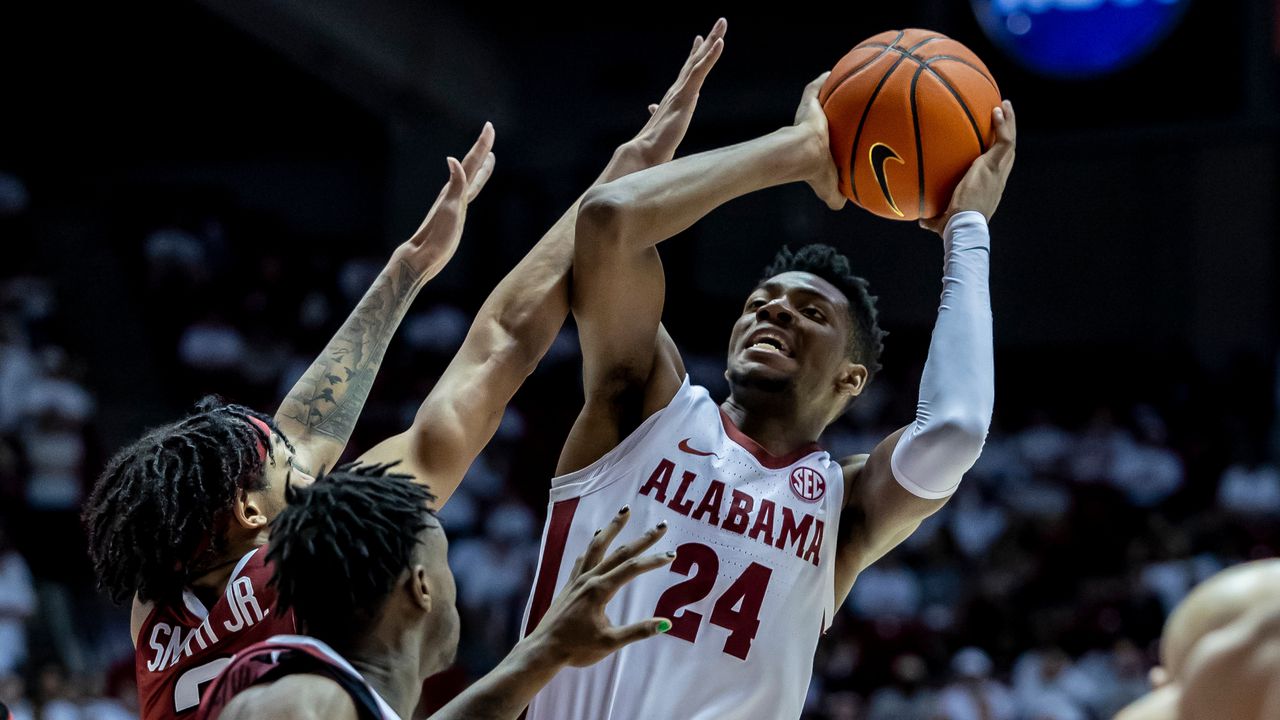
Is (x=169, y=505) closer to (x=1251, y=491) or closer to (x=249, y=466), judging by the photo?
(x=249, y=466)

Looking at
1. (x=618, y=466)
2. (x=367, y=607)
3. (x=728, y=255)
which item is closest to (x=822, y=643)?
(x=728, y=255)

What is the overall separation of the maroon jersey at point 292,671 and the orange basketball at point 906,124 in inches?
72.2

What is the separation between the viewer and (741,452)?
344 centimetres

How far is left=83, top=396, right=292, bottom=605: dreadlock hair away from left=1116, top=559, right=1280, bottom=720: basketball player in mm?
1888

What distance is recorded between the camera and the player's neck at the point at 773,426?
3564 millimetres

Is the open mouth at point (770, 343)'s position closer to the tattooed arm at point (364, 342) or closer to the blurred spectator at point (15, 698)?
the tattooed arm at point (364, 342)

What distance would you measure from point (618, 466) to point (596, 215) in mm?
561

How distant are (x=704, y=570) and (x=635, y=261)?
705 millimetres

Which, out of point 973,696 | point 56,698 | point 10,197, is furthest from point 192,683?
point 10,197

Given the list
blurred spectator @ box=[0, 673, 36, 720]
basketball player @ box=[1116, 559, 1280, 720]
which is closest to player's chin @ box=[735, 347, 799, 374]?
basketball player @ box=[1116, 559, 1280, 720]

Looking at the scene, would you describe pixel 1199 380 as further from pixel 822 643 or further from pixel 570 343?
pixel 570 343

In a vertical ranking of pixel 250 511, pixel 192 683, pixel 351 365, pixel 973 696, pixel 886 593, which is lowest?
pixel 192 683

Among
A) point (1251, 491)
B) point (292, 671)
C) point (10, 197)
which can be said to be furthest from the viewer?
point (10, 197)

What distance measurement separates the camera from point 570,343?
13.4m
